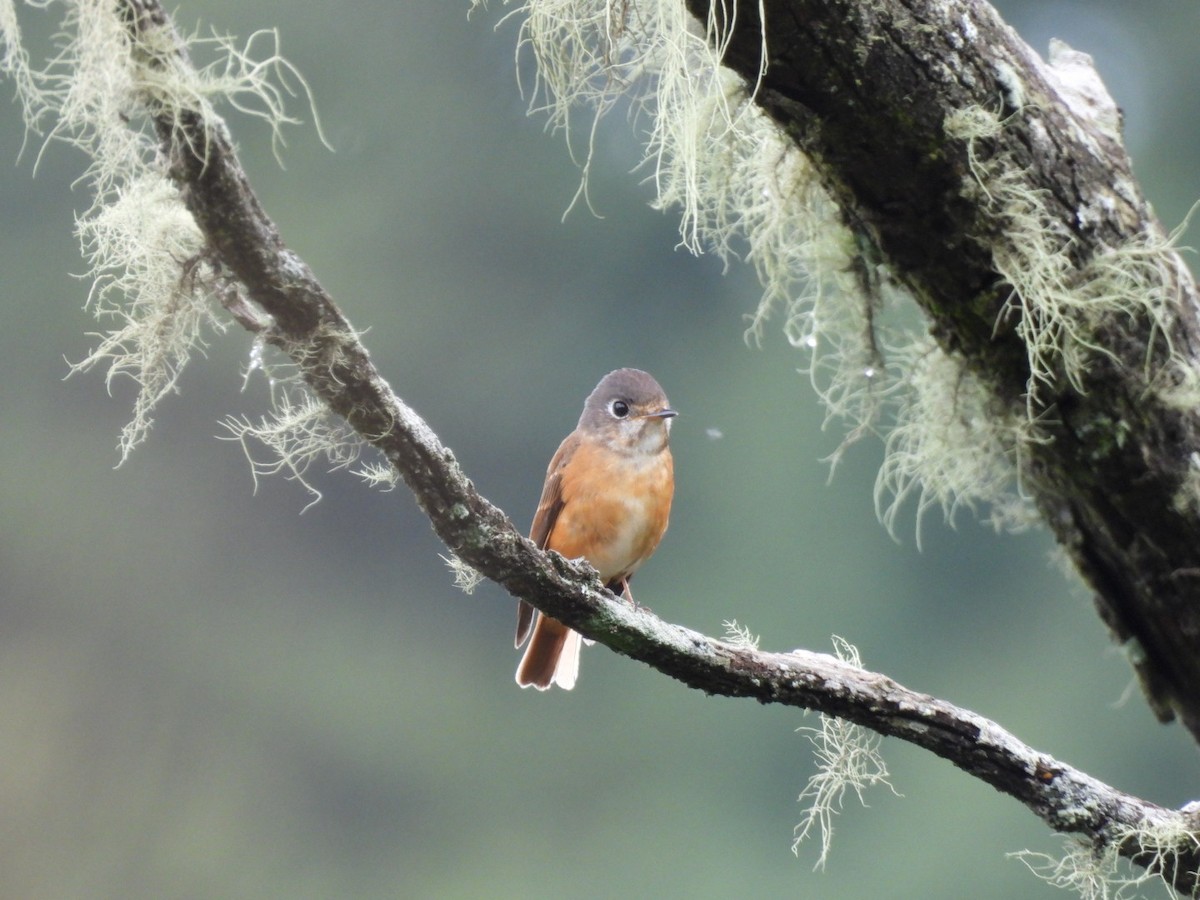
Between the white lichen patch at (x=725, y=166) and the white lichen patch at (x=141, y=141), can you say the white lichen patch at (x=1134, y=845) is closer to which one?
the white lichen patch at (x=725, y=166)

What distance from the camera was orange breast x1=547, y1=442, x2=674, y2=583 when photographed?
3145 millimetres

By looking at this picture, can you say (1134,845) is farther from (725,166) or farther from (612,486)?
(612,486)

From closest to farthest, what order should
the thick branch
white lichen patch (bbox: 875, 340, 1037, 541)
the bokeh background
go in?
the thick branch < white lichen patch (bbox: 875, 340, 1037, 541) < the bokeh background

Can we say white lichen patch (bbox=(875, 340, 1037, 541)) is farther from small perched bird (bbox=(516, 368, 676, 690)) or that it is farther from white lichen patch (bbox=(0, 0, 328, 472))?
white lichen patch (bbox=(0, 0, 328, 472))

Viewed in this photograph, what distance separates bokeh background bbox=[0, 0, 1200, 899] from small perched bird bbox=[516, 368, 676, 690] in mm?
4761

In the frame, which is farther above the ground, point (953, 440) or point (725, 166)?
point (725, 166)

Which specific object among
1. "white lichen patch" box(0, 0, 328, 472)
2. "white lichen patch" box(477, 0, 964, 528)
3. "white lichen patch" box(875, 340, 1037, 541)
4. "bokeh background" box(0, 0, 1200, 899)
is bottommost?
"bokeh background" box(0, 0, 1200, 899)

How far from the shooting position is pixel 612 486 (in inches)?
124

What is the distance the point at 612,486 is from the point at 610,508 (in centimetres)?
6

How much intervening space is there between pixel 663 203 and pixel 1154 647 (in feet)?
3.82

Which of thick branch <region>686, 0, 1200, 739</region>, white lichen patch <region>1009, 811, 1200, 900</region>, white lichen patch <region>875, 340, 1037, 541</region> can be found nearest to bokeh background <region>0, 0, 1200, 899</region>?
white lichen patch <region>875, 340, 1037, 541</region>

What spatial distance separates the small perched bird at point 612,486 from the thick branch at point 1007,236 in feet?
3.59

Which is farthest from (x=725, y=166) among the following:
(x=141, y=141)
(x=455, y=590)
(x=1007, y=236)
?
(x=455, y=590)

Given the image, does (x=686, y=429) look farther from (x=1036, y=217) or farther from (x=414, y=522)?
(x=1036, y=217)
